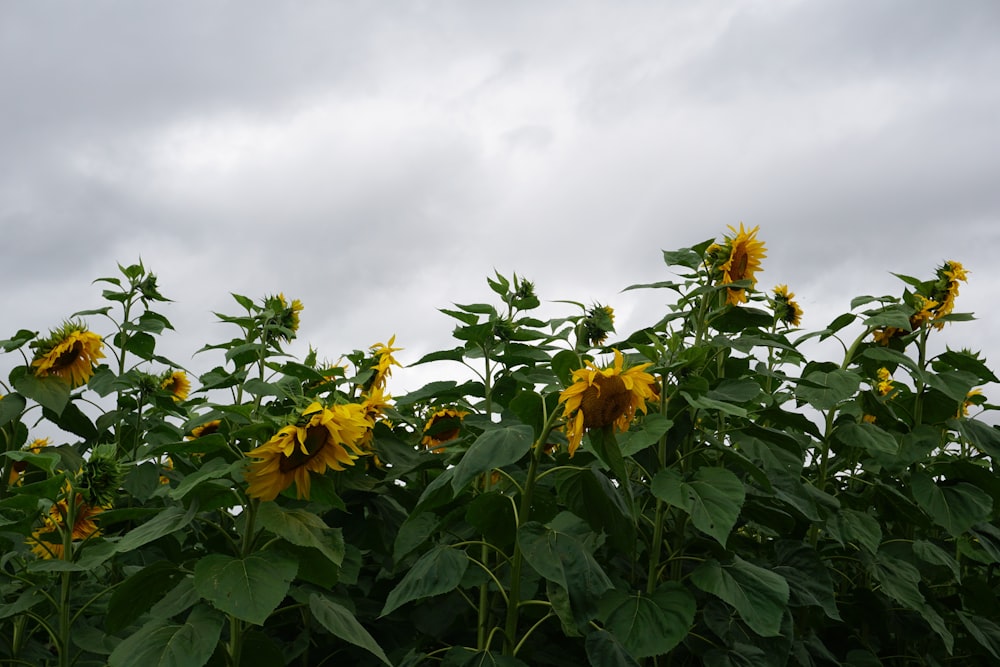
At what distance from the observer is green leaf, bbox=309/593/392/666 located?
207cm

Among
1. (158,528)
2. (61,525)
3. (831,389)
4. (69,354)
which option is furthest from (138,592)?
(831,389)

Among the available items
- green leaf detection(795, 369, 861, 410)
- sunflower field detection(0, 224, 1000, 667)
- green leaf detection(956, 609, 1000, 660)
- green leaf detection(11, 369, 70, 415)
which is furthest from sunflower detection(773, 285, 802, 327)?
green leaf detection(11, 369, 70, 415)

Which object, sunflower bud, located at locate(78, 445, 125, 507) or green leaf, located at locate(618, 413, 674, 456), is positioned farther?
sunflower bud, located at locate(78, 445, 125, 507)

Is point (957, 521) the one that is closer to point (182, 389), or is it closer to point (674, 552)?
point (674, 552)

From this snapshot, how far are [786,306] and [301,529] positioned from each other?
2.79m

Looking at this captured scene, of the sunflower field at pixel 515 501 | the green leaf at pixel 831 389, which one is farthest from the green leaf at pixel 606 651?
the green leaf at pixel 831 389

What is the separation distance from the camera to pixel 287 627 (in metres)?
2.96

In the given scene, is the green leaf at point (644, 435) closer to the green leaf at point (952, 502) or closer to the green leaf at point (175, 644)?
the green leaf at point (175, 644)

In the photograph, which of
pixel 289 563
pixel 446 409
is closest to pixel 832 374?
pixel 446 409

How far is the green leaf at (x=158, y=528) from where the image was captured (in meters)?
2.04

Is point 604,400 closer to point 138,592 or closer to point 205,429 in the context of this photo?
point 138,592

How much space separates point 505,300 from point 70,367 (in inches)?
62.9

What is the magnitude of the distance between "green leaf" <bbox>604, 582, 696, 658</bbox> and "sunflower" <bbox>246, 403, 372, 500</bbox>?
78 cm

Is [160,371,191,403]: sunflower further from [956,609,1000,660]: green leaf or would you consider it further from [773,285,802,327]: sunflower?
[956,609,1000,660]: green leaf
